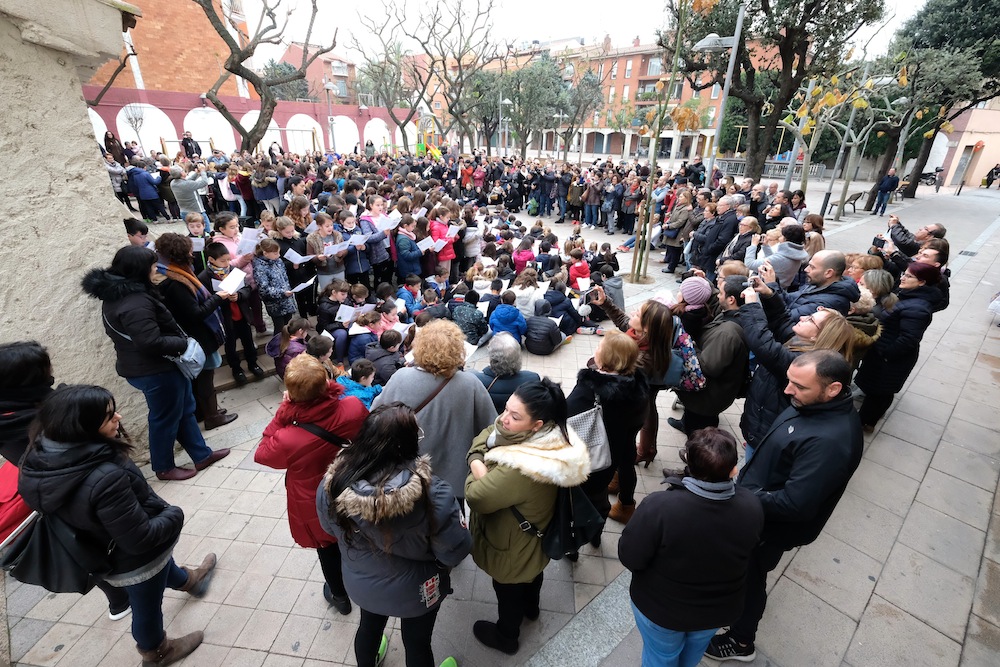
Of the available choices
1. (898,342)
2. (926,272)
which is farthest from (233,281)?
(926,272)

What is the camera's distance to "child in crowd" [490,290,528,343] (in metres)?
5.86

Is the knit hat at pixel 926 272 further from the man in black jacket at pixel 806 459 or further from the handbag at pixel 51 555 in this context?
the handbag at pixel 51 555

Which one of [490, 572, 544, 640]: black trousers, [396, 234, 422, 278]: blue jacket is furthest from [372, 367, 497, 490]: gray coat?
[396, 234, 422, 278]: blue jacket

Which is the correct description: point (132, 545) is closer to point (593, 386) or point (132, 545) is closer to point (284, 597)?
point (284, 597)

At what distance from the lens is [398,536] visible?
67.2 inches

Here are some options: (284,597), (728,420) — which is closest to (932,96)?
(728,420)

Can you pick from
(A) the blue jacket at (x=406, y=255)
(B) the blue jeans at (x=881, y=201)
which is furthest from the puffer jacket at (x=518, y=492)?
(B) the blue jeans at (x=881, y=201)

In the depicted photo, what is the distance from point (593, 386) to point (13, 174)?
425 centimetres

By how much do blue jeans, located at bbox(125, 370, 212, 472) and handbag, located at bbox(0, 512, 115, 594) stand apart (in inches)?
63.3

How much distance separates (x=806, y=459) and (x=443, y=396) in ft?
5.91

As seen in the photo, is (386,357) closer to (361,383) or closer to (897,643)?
(361,383)

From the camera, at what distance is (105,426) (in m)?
1.97

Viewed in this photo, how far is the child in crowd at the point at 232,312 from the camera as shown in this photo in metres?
4.77

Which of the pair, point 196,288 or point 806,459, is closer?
point 806,459
